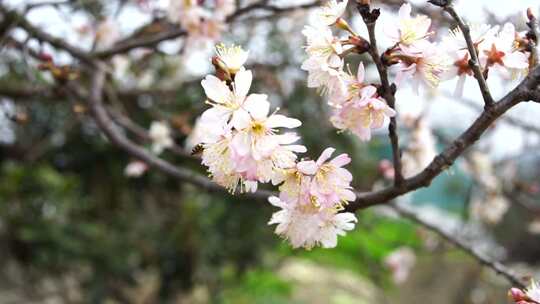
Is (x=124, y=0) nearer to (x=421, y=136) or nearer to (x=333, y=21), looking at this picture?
(x=421, y=136)

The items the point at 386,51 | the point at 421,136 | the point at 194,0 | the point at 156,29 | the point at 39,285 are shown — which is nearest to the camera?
the point at 386,51

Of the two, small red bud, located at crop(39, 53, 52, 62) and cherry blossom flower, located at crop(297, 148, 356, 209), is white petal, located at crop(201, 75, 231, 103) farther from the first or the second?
small red bud, located at crop(39, 53, 52, 62)

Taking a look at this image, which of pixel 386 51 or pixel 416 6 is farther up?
pixel 416 6

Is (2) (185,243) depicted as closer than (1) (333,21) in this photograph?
No

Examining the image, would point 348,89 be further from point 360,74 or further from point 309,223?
point 309,223

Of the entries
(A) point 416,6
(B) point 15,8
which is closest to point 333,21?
(A) point 416,6

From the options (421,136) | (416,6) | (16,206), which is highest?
(16,206)

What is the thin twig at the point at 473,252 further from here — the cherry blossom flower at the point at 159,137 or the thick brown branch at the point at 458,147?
the cherry blossom flower at the point at 159,137

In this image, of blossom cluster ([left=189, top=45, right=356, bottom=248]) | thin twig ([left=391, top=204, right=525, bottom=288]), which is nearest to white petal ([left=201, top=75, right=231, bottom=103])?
blossom cluster ([left=189, top=45, right=356, bottom=248])
